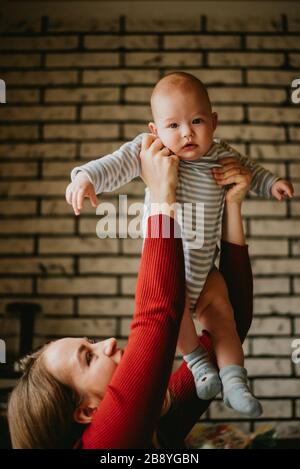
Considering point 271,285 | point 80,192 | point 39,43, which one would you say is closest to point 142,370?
point 80,192

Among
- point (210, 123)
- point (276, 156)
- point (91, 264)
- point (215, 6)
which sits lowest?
point (91, 264)

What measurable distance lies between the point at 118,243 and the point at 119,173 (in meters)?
1.44

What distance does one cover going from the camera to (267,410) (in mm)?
2143

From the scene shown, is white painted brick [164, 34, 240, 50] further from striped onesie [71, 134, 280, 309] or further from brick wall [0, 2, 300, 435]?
striped onesie [71, 134, 280, 309]

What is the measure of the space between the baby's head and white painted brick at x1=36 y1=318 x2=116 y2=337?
1.49 metres

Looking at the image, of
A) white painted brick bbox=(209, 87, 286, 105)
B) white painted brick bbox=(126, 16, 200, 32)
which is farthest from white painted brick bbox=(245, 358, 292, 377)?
white painted brick bbox=(126, 16, 200, 32)

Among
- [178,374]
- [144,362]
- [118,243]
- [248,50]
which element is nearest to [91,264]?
[118,243]

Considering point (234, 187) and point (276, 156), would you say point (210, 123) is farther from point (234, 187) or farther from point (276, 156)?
point (276, 156)

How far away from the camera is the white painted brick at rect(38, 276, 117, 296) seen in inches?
84.5

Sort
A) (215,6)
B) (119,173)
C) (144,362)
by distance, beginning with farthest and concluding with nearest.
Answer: (215,6)
(119,173)
(144,362)

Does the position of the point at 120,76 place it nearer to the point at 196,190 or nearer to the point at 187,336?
the point at 196,190

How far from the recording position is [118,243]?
7.07ft

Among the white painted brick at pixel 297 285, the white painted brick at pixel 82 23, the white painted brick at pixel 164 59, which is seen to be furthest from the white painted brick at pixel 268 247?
the white painted brick at pixel 82 23

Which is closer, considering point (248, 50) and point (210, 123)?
point (210, 123)
